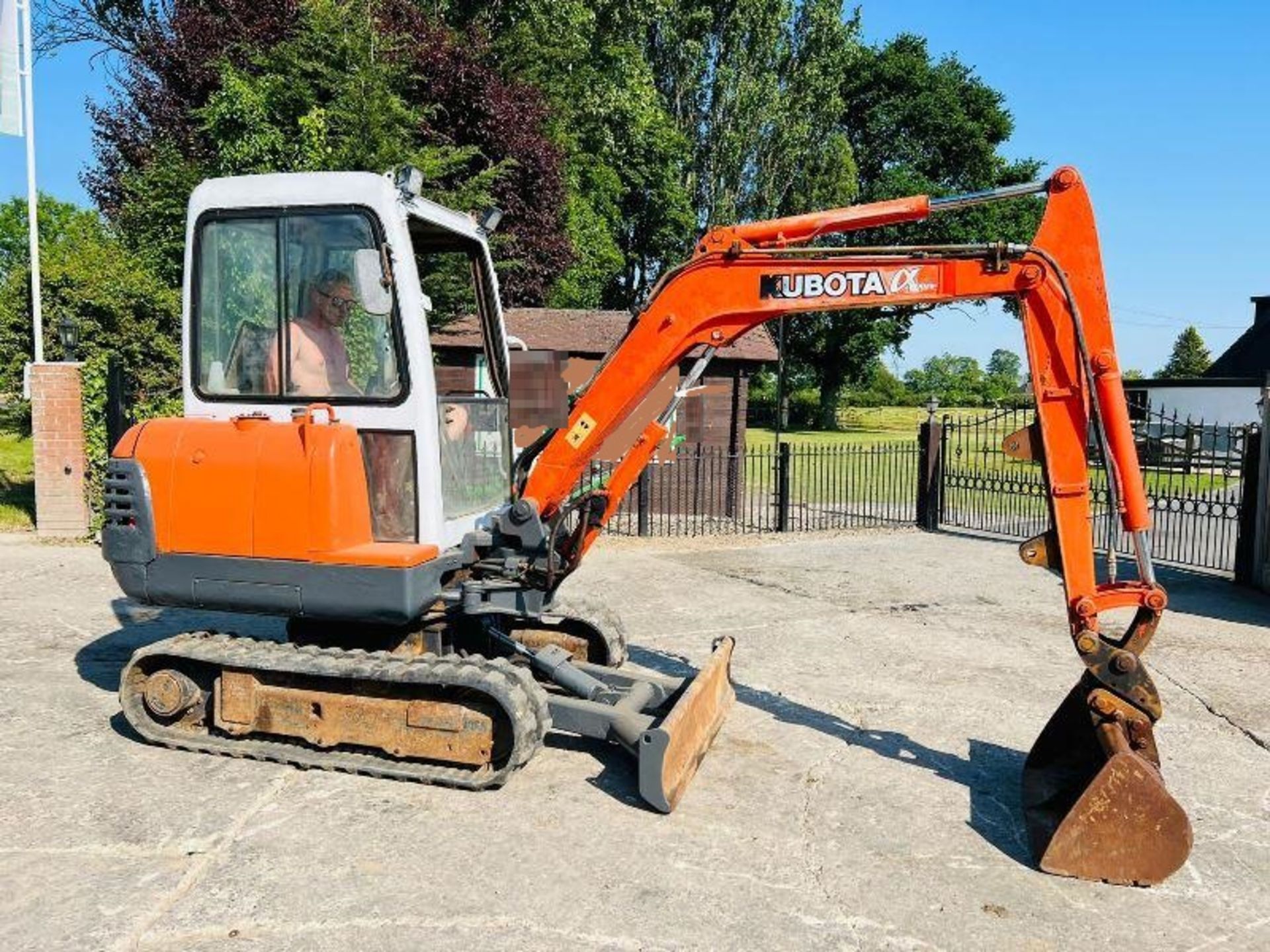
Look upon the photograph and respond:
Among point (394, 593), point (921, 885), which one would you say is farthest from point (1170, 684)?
point (394, 593)

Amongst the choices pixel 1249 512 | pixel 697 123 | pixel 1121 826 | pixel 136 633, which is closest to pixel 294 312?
pixel 136 633

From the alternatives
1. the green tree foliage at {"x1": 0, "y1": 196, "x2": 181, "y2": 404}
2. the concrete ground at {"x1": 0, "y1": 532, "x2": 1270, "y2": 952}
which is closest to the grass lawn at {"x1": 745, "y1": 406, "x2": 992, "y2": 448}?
the green tree foliage at {"x1": 0, "y1": 196, "x2": 181, "y2": 404}

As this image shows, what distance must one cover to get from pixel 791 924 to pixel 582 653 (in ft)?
9.10

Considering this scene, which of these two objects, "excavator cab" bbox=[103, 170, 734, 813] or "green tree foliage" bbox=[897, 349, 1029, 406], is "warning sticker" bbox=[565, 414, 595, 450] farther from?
"green tree foliage" bbox=[897, 349, 1029, 406]

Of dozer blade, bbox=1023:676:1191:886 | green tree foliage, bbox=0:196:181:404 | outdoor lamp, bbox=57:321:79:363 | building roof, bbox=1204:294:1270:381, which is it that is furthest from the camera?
building roof, bbox=1204:294:1270:381

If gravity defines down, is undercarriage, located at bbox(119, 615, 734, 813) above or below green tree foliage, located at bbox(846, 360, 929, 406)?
below

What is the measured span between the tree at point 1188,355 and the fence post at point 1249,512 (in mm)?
58603

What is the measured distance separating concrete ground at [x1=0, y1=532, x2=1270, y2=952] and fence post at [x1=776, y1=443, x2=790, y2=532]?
6.62 meters

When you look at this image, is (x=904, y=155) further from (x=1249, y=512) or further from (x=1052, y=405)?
(x=1052, y=405)

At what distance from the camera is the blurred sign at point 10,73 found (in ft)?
45.1

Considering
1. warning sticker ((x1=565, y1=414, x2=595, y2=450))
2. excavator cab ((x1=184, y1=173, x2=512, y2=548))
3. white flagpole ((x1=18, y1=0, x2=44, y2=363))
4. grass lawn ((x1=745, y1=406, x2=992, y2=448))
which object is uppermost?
white flagpole ((x1=18, y1=0, x2=44, y2=363))

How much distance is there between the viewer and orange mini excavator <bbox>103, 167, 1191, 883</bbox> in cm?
451

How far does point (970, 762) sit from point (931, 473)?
31.4 feet

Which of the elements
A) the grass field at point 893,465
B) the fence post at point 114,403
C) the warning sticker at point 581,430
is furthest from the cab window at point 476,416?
the fence post at point 114,403
